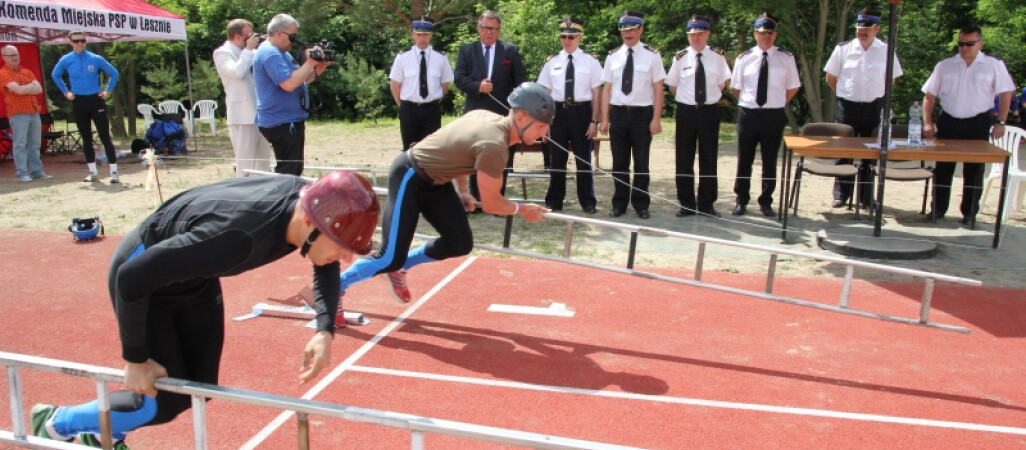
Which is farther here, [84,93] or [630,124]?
[84,93]

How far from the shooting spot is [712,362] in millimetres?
5766

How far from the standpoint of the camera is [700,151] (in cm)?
1062

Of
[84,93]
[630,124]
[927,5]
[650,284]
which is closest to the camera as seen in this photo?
[650,284]

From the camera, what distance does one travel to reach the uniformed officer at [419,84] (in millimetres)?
10562

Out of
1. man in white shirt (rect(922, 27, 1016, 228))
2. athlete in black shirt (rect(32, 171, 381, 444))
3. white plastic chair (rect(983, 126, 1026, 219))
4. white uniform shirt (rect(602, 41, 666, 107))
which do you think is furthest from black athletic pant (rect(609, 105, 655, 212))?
athlete in black shirt (rect(32, 171, 381, 444))

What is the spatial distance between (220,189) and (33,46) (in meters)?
17.4

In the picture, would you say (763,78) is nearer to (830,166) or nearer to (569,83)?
→ (830,166)

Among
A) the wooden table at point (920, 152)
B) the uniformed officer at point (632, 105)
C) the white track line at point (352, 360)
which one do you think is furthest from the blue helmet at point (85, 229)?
the wooden table at point (920, 152)

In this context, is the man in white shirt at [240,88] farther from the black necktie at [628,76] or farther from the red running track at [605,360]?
the black necktie at [628,76]

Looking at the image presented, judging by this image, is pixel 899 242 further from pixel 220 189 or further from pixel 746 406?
pixel 220 189

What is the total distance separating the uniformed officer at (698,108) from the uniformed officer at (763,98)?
0.30 metres

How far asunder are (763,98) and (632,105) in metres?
1.65

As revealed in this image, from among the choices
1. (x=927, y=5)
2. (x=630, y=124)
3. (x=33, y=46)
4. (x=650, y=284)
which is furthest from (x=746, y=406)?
(x=927, y=5)

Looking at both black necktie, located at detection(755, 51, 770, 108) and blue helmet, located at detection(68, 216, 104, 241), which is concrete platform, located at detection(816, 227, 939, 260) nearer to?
black necktie, located at detection(755, 51, 770, 108)
